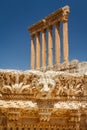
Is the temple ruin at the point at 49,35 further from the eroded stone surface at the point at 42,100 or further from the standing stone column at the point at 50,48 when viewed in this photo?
the eroded stone surface at the point at 42,100

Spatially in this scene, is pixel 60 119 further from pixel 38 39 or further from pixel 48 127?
pixel 38 39

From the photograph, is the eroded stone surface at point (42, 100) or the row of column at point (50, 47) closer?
the eroded stone surface at point (42, 100)

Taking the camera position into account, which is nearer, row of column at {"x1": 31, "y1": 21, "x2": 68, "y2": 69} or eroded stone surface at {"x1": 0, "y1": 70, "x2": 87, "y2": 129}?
eroded stone surface at {"x1": 0, "y1": 70, "x2": 87, "y2": 129}

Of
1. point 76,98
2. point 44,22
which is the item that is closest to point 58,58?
point 44,22

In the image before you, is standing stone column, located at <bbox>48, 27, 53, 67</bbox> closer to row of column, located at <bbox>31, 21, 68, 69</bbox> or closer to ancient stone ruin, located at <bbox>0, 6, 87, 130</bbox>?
row of column, located at <bbox>31, 21, 68, 69</bbox>

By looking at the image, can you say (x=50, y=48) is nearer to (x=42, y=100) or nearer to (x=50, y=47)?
(x=50, y=47)

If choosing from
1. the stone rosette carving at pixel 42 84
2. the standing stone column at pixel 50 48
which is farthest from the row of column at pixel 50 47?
the stone rosette carving at pixel 42 84

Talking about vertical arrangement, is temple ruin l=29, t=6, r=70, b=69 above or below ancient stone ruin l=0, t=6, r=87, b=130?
above

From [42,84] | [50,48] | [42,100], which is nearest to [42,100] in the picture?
[42,100]

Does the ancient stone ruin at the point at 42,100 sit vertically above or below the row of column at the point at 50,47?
below

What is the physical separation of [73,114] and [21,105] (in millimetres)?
1387

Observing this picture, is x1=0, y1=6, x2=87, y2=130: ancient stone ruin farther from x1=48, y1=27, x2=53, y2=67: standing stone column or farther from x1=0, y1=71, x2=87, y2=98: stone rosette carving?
x1=48, y1=27, x2=53, y2=67: standing stone column

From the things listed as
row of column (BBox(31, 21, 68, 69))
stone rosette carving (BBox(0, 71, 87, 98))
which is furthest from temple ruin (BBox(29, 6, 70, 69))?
stone rosette carving (BBox(0, 71, 87, 98))

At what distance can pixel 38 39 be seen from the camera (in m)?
40.6
